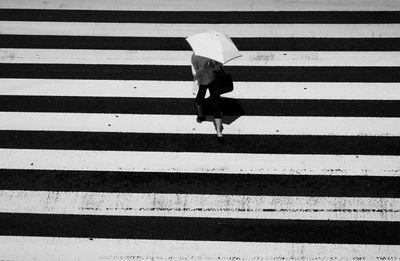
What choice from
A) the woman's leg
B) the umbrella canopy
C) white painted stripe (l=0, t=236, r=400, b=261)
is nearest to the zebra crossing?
white painted stripe (l=0, t=236, r=400, b=261)

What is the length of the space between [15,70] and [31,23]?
1.08m

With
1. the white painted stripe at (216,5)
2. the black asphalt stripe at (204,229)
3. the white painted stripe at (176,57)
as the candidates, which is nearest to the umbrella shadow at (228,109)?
the white painted stripe at (176,57)

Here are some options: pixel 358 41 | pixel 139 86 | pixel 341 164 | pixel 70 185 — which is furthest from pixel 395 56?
pixel 70 185

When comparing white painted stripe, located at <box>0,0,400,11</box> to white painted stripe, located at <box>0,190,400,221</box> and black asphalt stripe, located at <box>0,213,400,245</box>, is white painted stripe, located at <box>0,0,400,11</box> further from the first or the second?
black asphalt stripe, located at <box>0,213,400,245</box>

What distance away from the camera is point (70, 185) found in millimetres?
6211

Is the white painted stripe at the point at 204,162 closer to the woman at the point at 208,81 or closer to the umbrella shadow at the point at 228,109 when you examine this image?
the woman at the point at 208,81

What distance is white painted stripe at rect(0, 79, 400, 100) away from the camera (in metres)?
7.14

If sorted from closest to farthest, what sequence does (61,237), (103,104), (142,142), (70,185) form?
(61,237) → (70,185) → (142,142) → (103,104)

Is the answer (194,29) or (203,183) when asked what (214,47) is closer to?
(203,183)

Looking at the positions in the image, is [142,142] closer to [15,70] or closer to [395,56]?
[15,70]

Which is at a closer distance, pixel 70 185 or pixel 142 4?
pixel 70 185

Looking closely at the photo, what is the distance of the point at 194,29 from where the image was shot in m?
8.11

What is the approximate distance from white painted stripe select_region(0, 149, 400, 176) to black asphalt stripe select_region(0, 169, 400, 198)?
8 cm

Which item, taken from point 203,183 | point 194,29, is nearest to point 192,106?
point 203,183
